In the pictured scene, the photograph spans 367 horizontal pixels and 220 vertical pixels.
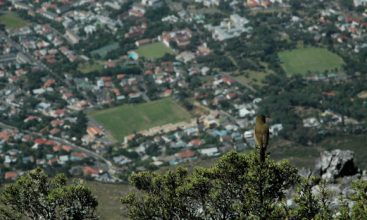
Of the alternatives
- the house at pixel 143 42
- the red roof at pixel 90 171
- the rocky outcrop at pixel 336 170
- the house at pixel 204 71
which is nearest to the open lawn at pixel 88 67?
the house at pixel 143 42

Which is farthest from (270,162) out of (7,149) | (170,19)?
(170,19)

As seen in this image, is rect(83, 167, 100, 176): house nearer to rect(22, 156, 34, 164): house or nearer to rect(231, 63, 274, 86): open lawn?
rect(22, 156, 34, 164): house

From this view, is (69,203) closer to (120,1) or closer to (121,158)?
(121,158)

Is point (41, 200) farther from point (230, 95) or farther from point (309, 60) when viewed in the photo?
point (309, 60)

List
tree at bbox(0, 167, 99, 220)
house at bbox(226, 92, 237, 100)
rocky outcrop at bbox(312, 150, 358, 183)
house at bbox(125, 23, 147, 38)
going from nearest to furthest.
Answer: tree at bbox(0, 167, 99, 220), rocky outcrop at bbox(312, 150, 358, 183), house at bbox(226, 92, 237, 100), house at bbox(125, 23, 147, 38)

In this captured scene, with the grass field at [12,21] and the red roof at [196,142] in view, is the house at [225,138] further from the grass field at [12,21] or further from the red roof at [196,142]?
the grass field at [12,21]

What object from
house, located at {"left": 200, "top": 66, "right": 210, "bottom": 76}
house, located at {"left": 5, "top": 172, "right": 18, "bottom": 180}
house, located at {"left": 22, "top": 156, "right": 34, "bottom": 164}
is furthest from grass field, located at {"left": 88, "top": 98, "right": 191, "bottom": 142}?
house, located at {"left": 5, "top": 172, "right": 18, "bottom": 180}

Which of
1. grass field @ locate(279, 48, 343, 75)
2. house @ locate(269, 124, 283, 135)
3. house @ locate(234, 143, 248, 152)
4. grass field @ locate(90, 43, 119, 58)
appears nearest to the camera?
house @ locate(234, 143, 248, 152)
